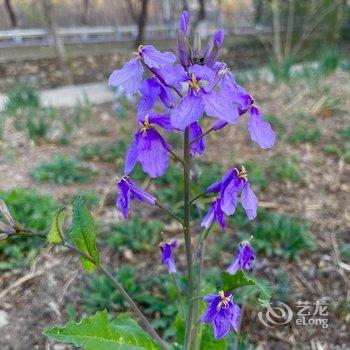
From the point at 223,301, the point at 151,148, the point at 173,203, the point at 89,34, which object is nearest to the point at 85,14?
the point at 89,34

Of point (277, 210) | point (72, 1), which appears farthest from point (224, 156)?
point (72, 1)

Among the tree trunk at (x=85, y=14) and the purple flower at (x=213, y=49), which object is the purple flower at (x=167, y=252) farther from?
the tree trunk at (x=85, y=14)

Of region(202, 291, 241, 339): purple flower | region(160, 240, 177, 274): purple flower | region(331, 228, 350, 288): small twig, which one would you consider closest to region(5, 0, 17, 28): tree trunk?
region(331, 228, 350, 288): small twig

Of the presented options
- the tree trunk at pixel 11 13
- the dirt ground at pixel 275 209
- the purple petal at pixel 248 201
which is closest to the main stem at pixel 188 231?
the purple petal at pixel 248 201

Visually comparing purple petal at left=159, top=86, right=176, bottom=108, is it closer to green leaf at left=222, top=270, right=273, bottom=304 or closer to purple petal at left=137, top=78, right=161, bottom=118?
purple petal at left=137, top=78, right=161, bottom=118

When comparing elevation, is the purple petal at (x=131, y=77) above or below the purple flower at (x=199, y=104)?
above

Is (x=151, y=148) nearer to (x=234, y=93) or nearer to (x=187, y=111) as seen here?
(x=187, y=111)

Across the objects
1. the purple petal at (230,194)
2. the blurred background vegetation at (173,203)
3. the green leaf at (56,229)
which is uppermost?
the purple petal at (230,194)
